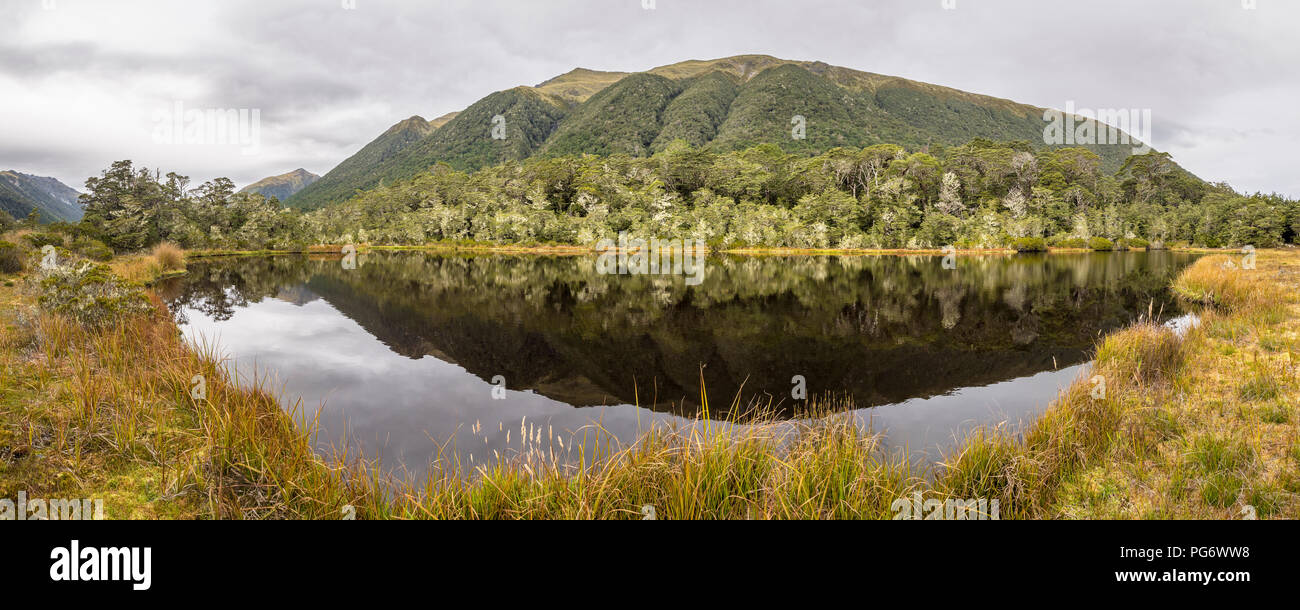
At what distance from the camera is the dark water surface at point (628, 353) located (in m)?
7.89

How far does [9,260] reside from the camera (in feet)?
61.9

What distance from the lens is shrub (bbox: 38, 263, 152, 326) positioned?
9.77 meters

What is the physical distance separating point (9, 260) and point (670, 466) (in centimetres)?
2926

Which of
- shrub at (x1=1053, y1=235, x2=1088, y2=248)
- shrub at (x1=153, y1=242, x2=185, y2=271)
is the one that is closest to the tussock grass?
shrub at (x1=153, y1=242, x2=185, y2=271)

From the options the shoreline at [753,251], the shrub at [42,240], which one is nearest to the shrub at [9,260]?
the shrub at [42,240]

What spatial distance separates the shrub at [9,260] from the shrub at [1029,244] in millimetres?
92843

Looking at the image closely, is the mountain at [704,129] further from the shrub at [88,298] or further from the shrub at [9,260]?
the shrub at [88,298]

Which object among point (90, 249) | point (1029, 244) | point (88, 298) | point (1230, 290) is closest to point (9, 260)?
point (90, 249)

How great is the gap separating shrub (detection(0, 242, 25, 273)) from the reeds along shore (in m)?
19.5

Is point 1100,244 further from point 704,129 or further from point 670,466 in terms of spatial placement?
point 704,129

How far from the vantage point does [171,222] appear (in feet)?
178
